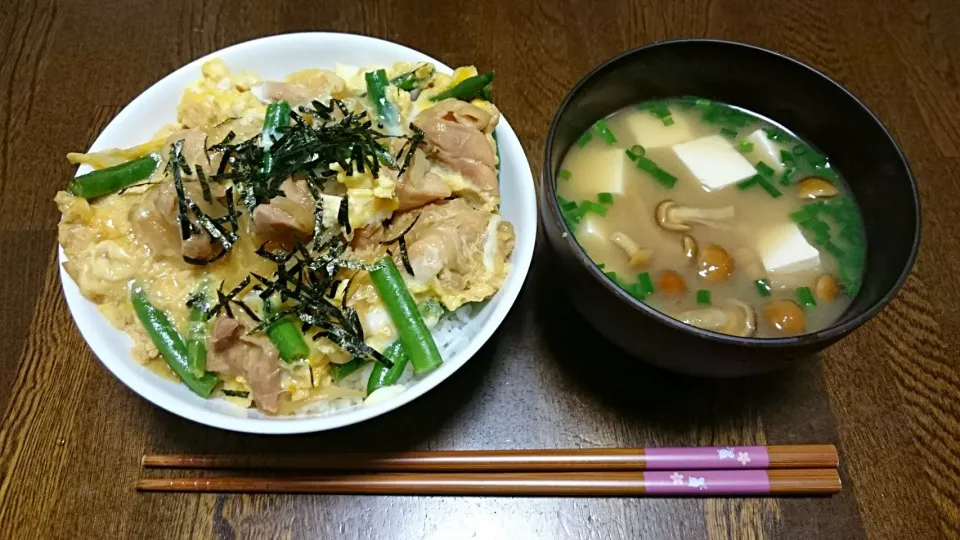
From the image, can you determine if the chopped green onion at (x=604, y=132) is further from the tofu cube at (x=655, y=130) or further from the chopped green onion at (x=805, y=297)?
the chopped green onion at (x=805, y=297)

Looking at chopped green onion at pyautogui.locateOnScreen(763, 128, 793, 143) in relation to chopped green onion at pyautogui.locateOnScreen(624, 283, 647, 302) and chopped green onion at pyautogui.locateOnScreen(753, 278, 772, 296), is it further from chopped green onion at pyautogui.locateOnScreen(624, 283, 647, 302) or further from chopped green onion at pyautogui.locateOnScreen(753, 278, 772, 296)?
chopped green onion at pyautogui.locateOnScreen(624, 283, 647, 302)

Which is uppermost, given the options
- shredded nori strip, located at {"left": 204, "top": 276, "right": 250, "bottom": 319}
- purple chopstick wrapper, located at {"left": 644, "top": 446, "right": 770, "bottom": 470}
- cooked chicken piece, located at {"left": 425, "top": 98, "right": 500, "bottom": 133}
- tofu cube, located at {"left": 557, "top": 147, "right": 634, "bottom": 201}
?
cooked chicken piece, located at {"left": 425, "top": 98, "right": 500, "bottom": 133}

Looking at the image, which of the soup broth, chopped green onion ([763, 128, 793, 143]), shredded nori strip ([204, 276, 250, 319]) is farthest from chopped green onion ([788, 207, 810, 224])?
shredded nori strip ([204, 276, 250, 319])

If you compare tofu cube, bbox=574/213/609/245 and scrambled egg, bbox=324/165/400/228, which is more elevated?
scrambled egg, bbox=324/165/400/228

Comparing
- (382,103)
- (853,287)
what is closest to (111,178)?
(382,103)

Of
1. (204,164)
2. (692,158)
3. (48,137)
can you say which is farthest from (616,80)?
(48,137)
